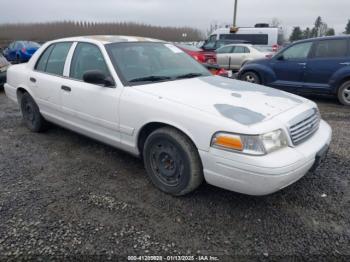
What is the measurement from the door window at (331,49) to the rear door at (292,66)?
0.72ft

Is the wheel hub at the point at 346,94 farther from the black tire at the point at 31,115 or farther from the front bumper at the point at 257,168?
the black tire at the point at 31,115

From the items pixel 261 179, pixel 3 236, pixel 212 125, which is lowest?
pixel 3 236

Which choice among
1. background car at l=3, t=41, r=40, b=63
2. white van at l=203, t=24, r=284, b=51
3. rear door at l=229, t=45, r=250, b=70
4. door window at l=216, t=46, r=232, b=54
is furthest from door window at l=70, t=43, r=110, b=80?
white van at l=203, t=24, r=284, b=51

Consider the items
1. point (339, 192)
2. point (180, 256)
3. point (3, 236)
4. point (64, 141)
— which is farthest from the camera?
point (64, 141)

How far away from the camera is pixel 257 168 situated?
2404 mm

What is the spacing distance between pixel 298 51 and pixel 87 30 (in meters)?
A: 43.6

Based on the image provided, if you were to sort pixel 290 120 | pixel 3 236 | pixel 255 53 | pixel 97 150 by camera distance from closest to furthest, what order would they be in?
pixel 3 236
pixel 290 120
pixel 97 150
pixel 255 53

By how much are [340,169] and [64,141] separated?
3802 millimetres

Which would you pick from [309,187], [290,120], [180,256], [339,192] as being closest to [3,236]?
[180,256]

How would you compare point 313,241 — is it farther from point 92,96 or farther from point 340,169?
point 92,96

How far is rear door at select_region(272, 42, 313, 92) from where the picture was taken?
741 centimetres

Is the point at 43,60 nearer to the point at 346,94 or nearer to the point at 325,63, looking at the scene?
the point at 325,63

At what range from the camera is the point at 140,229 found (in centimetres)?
260

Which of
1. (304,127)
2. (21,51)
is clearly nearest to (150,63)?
(304,127)
